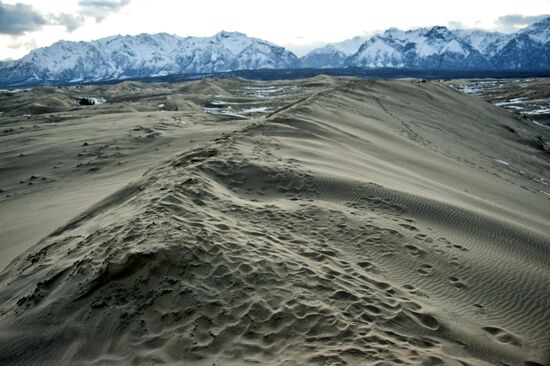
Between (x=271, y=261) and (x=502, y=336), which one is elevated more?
(x=271, y=261)

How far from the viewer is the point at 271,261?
172 inches

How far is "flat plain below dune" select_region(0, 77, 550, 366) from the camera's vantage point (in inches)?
135

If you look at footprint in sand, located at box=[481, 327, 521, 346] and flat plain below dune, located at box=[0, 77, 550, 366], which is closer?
flat plain below dune, located at box=[0, 77, 550, 366]

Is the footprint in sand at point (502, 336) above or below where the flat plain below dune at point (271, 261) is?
below

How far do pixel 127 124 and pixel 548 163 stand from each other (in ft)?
50.2

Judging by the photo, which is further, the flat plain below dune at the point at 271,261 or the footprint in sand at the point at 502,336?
the footprint in sand at the point at 502,336

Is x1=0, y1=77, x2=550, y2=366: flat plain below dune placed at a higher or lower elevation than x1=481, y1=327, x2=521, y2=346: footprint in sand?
higher

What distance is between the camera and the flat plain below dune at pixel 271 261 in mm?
3420

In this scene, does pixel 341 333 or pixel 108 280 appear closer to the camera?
pixel 341 333

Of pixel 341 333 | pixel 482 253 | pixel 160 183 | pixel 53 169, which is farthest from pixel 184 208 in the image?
pixel 53 169

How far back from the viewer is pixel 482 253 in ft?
18.6

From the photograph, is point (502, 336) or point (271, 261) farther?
point (271, 261)

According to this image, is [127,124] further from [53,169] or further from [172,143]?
[53,169]

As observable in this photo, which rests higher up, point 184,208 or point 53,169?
point 184,208
